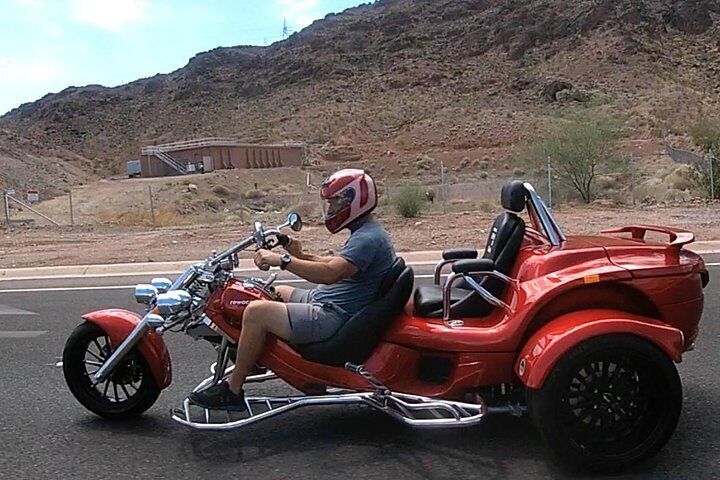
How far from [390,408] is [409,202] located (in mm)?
16926

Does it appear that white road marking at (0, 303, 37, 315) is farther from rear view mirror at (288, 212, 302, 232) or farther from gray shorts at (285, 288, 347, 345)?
rear view mirror at (288, 212, 302, 232)

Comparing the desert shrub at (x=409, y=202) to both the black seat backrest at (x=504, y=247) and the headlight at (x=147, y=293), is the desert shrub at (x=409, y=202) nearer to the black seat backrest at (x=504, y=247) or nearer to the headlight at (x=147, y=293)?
the black seat backrest at (x=504, y=247)

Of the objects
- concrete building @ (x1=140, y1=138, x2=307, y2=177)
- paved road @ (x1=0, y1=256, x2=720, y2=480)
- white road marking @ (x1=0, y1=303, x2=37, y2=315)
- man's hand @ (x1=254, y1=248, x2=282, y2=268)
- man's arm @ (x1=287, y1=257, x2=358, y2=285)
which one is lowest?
paved road @ (x1=0, y1=256, x2=720, y2=480)

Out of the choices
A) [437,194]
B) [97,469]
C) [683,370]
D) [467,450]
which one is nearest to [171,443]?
[97,469]

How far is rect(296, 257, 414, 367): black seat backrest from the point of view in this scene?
457cm

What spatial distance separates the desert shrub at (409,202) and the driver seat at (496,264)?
15924mm

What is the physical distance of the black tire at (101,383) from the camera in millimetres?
5145

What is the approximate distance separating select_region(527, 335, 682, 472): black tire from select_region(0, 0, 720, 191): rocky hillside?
5570 cm

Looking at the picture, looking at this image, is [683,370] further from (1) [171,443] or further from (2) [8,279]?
(2) [8,279]

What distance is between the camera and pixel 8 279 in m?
13.1

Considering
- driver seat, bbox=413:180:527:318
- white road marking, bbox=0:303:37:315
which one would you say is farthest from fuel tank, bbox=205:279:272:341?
white road marking, bbox=0:303:37:315

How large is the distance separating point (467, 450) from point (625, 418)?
0.88 meters

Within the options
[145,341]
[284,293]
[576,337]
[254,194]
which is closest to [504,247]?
[576,337]

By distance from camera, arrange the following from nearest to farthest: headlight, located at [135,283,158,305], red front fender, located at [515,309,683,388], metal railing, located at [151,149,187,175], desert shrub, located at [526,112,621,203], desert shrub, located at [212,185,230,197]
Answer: red front fender, located at [515,309,683,388] < headlight, located at [135,283,158,305] < desert shrub, located at [526,112,621,203] < desert shrub, located at [212,185,230,197] < metal railing, located at [151,149,187,175]
